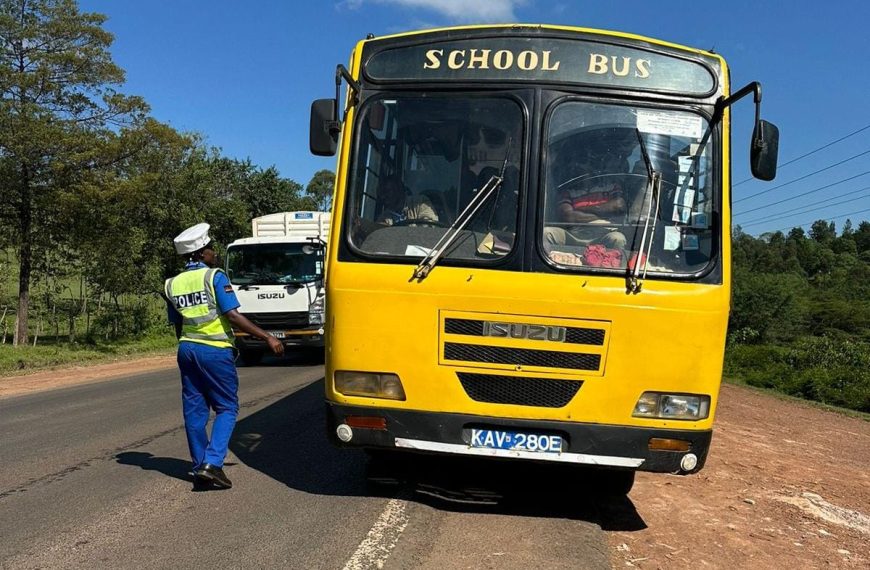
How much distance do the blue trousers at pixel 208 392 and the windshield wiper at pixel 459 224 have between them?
158 cm

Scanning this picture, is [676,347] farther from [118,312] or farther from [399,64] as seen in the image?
[118,312]

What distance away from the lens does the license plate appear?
14.6 ft

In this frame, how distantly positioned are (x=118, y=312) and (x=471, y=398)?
2391cm

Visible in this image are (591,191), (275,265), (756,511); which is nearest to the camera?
(591,191)

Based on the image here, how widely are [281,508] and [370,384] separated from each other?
108cm

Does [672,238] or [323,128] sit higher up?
[323,128]

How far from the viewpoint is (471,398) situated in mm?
4473

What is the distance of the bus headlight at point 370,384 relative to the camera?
4539 mm

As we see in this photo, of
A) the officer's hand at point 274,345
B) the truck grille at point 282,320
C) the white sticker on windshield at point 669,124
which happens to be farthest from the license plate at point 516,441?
the truck grille at point 282,320

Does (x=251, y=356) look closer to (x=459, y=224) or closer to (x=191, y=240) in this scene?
(x=191, y=240)

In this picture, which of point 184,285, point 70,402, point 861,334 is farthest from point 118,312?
point 861,334

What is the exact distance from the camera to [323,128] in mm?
4840

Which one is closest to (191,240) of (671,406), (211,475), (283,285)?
(211,475)

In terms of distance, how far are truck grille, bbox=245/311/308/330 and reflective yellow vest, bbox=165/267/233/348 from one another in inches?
361
